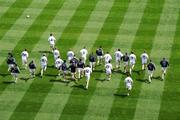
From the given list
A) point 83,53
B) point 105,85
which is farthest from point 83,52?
point 105,85

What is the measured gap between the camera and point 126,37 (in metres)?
46.5

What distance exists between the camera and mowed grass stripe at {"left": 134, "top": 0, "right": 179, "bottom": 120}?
33812 mm

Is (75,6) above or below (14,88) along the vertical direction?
above

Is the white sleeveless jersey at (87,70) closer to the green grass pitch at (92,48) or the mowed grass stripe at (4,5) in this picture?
the green grass pitch at (92,48)

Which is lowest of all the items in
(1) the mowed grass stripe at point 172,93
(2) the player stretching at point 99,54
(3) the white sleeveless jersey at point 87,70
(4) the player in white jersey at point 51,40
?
(1) the mowed grass stripe at point 172,93

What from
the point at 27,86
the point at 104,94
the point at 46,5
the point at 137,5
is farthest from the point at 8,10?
the point at 104,94

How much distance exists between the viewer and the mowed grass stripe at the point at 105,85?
33.7 metres

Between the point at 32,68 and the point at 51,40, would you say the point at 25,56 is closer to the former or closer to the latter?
the point at 32,68

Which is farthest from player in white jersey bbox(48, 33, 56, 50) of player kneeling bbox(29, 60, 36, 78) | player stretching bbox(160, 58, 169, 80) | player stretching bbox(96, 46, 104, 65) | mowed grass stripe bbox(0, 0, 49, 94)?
player stretching bbox(160, 58, 169, 80)

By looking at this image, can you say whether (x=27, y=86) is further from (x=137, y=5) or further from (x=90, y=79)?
(x=137, y=5)

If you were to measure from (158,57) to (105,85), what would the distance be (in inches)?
289

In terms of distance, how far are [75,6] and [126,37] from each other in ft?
34.2

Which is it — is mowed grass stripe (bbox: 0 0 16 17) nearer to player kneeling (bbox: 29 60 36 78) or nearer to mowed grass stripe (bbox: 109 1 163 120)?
mowed grass stripe (bbox: 109 1 163 120)

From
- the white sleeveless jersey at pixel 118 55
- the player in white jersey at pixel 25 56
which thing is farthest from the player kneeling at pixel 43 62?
the white sleeveless jersey at pixel 118 55
